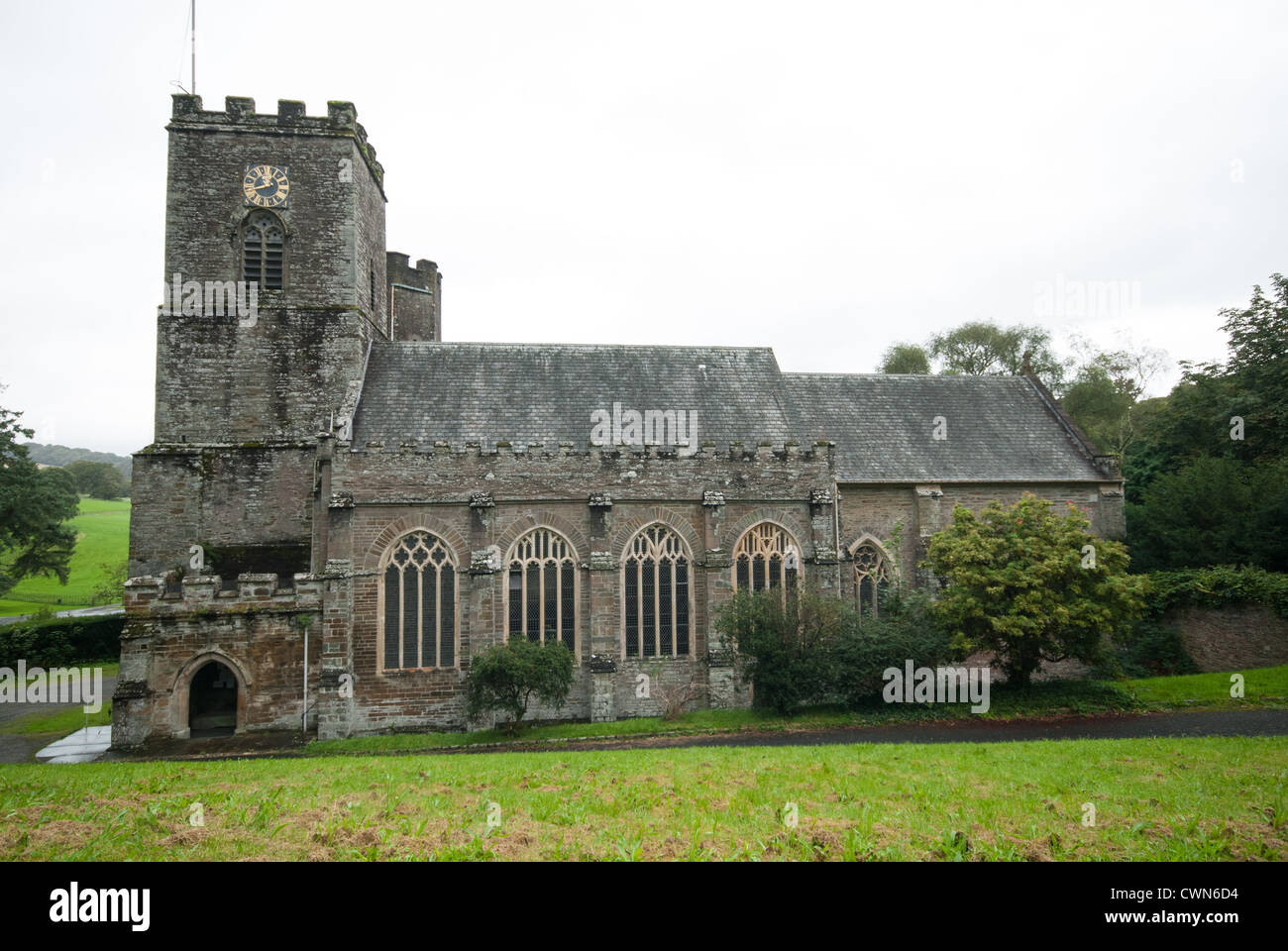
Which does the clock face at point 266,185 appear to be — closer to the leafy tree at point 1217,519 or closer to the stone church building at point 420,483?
the stone church building at point 420,483

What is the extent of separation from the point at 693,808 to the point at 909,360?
144 feet

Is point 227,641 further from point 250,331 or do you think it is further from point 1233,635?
point 1233,635

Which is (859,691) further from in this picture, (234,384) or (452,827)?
(234,384)

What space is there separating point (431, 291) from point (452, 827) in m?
30.2

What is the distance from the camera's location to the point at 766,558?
2347 centimetres

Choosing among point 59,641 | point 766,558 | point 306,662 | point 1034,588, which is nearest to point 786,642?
point 766,558

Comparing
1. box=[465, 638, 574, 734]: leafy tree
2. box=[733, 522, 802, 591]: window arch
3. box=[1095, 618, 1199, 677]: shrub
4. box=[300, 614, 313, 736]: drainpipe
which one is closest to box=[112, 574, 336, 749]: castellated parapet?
box=[300, 614, 313, 736]: drainpipe

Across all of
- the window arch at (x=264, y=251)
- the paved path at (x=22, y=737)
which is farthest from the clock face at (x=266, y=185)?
the paved path at (x=22, y=737)

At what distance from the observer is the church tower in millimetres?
24250

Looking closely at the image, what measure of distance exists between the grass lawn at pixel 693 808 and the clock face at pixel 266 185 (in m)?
19.1

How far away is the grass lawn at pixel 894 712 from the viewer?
65.0ft

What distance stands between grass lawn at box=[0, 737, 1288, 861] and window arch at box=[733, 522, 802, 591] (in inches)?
348

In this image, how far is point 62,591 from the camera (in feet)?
191
